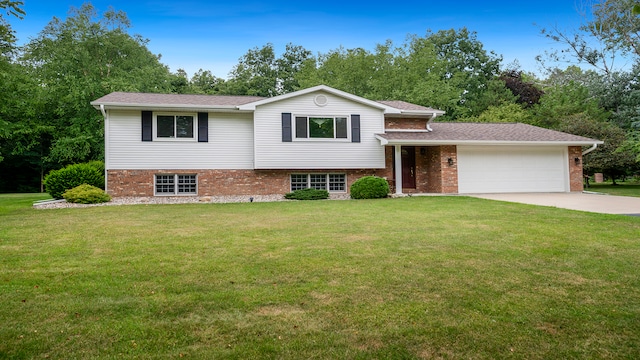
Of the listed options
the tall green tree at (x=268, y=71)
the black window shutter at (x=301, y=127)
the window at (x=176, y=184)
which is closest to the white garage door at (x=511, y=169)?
the black window shutter at (x=301, y=127)

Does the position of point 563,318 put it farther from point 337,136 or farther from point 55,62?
point 55,62

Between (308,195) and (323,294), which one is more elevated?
(308,195)

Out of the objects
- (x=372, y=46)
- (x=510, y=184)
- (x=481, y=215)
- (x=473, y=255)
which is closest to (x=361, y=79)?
(x=372, y=46)

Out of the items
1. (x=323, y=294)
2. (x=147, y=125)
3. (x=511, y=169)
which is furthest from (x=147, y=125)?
(x=511, y=169)

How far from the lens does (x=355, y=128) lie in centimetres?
1650

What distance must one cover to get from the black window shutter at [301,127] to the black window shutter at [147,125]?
19.4 ft

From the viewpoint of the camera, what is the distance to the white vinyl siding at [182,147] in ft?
49.2

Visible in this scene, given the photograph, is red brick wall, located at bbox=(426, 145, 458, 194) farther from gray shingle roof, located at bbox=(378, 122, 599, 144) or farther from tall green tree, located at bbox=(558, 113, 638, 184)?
tall green tree, located at bbox=(558, 113, 638, 184)

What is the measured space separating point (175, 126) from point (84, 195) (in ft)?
14.2

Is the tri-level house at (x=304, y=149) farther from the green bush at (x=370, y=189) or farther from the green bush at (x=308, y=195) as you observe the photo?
the green bush at (x=370, y=189)

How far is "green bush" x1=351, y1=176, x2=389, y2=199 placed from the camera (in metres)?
14.4

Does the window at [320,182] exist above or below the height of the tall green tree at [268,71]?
Result: below

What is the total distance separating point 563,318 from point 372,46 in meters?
34.9

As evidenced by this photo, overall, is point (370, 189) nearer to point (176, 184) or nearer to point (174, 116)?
point (176, 184)
